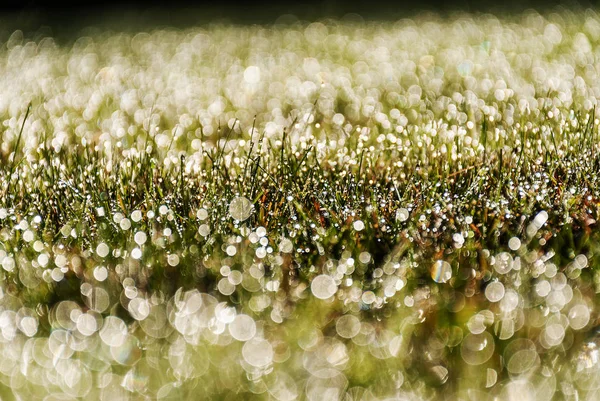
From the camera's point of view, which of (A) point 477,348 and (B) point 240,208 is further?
(B) point 240,208

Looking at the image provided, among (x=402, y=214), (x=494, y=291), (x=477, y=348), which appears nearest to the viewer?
(x=477, y=348)

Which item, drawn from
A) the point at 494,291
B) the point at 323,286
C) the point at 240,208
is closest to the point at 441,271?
the point at 494,291

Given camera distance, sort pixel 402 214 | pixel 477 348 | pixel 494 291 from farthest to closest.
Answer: pixel 402 214 → pixel 494 291 → pixel 477 348

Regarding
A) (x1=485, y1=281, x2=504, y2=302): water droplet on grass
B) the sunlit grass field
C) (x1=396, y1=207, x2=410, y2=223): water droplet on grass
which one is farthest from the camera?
(x1=396, y1=207, x2=410, y2=223): water droplet on grass

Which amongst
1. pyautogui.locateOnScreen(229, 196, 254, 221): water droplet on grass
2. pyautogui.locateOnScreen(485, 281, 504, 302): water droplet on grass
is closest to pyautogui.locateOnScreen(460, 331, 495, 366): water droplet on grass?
pyautogui.locateOnScreen(485, 281, 504, 302): water droplet on grass

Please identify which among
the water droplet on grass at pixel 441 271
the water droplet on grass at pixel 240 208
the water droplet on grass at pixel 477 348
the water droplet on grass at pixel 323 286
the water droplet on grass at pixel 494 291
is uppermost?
the water droplet on grass at pixel 494 291

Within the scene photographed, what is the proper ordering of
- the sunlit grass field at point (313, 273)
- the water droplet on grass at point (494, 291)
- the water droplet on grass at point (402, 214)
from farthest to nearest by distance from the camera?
the water droplet on grass at point (402, 214)
the water droplet on grass at point (494, 291)
the sunlit grass field at point (313, 273)

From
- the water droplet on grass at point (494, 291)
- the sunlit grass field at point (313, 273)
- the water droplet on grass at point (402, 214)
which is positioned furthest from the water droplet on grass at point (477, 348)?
the water droplet on grass at point (402, 214)

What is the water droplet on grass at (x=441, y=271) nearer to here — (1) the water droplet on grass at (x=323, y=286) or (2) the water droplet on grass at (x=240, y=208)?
(1) the water droplet on grass at (x=323, y=286)

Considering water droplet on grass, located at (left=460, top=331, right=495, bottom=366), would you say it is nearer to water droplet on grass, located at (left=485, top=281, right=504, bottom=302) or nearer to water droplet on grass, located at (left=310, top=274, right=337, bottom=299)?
water droplet on grass, located at (left=485, top=281, right=504, bottom=302)

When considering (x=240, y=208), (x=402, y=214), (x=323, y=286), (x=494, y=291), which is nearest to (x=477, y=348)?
(x=494, y=291)

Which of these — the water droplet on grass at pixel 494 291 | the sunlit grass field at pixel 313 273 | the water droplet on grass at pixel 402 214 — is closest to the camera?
the sunlit grass field at pixel 313 273

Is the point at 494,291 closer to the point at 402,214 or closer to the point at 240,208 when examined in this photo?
the point at 402,214
